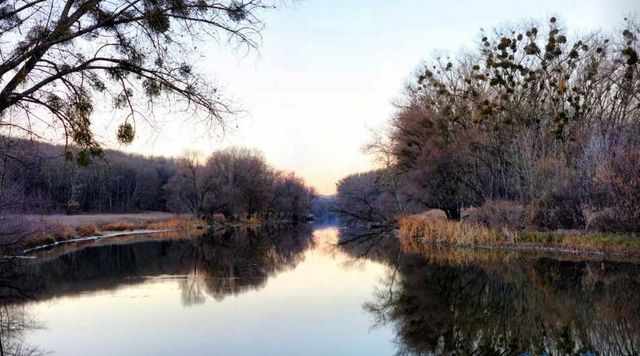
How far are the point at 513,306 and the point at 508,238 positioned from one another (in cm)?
1312

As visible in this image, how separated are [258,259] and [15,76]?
63.5ft

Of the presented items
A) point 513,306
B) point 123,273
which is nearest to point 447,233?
point 123,273

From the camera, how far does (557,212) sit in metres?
24.7

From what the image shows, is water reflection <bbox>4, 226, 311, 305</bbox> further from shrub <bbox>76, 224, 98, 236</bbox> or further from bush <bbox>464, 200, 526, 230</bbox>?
shrub <bbox>76, 224, 98, 236</bbox>

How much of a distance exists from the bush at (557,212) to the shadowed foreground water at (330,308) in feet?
10.5

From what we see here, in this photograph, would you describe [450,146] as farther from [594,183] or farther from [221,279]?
[221,279]

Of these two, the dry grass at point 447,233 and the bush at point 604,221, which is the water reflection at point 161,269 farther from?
the bush at point 604,221

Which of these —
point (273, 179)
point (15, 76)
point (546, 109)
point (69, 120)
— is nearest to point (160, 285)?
point (69, 120)

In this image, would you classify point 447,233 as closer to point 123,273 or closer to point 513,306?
point 123,273

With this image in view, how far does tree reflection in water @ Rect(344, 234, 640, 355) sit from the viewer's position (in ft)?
31.5

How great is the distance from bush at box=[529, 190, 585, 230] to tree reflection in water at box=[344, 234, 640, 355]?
359 centimetres

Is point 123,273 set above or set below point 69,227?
below

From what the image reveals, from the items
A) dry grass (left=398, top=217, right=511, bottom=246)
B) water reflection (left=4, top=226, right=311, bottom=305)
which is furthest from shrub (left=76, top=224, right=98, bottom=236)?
dry grass (left=398, top=217, right=511, bottom=246)

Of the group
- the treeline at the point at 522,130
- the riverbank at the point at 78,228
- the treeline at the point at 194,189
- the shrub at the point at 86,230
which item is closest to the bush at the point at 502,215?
the treeline at the point at 522,130
